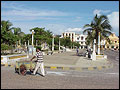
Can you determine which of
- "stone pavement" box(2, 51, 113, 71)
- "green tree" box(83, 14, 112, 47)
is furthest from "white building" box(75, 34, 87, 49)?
"stone pavement" box(2, 51, 113, 71)

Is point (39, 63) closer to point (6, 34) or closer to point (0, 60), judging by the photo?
point (0, 60)

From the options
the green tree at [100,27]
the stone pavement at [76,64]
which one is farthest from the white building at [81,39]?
the stone pavement at [76,64]

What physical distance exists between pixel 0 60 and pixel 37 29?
39.3m

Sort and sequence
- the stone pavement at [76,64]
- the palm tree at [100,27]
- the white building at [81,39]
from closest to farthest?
1. the stone pavement at [76,64]
2. the palm tree at [100,27]
3. the white building at [81,39]

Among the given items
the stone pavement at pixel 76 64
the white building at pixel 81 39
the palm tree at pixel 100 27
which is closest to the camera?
the stone pavement at pixel 76 64

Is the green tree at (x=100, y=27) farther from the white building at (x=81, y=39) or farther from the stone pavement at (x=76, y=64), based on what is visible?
the white building at (x=81, y=39)

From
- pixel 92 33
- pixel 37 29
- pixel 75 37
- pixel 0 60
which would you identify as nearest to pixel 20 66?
pixel 0 60

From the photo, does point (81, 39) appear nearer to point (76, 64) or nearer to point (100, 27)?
point (100, 27)

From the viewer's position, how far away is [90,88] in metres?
7.23

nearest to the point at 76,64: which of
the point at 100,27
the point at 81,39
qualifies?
the point at 100,27

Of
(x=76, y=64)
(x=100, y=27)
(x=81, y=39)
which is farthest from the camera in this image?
(x=81, y=39)

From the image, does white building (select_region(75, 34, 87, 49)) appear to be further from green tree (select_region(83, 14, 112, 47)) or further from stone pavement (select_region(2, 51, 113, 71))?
stone pavement (select_region(2, 51, 113, 71))

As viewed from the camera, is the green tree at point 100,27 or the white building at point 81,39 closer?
the green tree at point 100,27

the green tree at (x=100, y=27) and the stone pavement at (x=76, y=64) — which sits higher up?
the green tree at (x=100, y=27)
